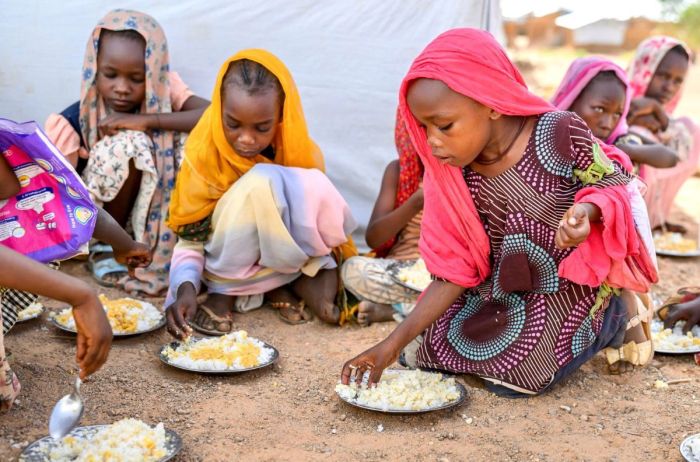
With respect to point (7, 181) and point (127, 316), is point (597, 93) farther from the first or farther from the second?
point (7, 181)

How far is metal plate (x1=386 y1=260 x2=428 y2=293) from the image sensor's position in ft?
11.8

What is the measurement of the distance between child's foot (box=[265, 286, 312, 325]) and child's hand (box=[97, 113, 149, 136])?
109cm

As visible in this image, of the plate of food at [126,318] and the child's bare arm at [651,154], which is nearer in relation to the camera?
the plate of food at [126,318]

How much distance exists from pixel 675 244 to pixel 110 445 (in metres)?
4.16

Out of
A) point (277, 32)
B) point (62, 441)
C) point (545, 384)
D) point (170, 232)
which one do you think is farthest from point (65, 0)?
point (545, 384)

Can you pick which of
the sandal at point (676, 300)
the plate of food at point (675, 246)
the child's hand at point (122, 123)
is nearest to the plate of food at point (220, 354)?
the child's hand at point (122, 123)

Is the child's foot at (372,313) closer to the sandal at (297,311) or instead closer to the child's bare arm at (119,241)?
the sandal at (297,311)

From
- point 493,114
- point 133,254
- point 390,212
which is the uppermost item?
point 493,114

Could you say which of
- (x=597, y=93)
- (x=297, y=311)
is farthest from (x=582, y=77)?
(x=297, y=311)

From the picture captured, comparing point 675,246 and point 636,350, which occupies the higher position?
point 636,350

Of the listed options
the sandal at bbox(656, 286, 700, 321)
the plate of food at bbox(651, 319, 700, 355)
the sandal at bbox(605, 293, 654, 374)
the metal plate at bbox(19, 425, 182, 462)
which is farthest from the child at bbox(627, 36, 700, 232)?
the metal plate at bbox(19, 425, 182, 462)

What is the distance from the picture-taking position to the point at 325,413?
107 inches

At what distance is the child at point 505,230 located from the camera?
2.56m

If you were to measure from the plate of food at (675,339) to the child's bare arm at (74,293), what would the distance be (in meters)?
2.26
